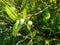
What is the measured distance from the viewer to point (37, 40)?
39.5 inches

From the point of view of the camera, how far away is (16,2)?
106 cm

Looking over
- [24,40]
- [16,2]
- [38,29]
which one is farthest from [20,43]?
[16,2]

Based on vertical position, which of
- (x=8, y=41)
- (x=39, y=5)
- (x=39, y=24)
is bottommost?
(x=8, y=41)

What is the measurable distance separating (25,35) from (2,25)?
0.50 feet

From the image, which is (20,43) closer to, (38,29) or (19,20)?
(38,29)

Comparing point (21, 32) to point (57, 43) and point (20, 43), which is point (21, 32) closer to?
point (20, 43)

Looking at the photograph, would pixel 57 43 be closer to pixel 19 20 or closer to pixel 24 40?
pixel 24 40

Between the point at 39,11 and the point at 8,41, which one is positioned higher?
the point at 39,11

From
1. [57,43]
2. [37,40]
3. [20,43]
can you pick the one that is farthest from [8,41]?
[57,43]

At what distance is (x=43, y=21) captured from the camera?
1.01 meters

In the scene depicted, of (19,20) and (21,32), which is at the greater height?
(19,20)

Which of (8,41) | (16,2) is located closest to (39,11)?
(16,2)

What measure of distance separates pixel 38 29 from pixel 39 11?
10cm

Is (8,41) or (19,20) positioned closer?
(19,20)
